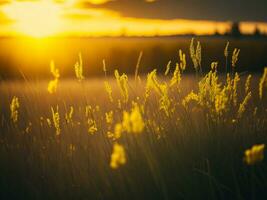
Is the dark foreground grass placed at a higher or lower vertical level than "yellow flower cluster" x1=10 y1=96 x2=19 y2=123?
lower

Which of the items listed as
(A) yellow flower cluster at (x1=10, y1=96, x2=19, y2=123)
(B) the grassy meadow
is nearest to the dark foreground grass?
(B) the grassy meadow

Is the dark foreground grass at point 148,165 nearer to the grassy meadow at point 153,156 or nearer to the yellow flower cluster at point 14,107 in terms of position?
the grassy meadow at point 153,156

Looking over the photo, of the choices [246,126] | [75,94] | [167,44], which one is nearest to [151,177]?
[246,126]

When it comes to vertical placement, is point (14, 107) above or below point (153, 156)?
above

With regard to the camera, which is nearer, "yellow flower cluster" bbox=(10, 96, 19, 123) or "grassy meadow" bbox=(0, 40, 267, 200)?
"yellow flower cluster" bbox=(10, 96, 19, 123)

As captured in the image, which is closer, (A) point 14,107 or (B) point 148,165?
(A) point 14,107

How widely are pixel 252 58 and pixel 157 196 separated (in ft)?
35.6

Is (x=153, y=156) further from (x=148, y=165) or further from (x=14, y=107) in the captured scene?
(x=14, y=107)

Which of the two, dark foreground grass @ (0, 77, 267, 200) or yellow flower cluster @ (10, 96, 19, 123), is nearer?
yellow flower cluster @ (10, 96, 19, 123)

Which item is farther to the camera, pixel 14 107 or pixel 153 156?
pixel 153 156

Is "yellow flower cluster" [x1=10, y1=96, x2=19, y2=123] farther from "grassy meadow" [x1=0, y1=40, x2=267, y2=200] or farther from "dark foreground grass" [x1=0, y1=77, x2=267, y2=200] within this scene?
"dark foreground grass" [x1=0, y1=77, x2=267, y2=200]

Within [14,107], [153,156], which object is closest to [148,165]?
[153,156]

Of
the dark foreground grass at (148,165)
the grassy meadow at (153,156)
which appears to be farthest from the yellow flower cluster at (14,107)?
the dark foreground grass at (148,165)

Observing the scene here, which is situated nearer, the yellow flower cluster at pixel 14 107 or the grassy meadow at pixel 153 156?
the yellow flower cluster at pixel 14 107
